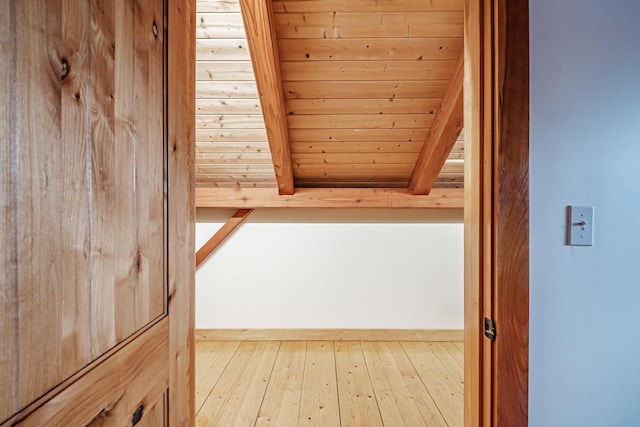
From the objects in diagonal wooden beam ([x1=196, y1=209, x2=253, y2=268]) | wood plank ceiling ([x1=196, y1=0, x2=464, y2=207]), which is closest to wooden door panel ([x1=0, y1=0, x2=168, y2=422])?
wood plank ceiling ([x1=196, y1=0, x2=464, y2=207])

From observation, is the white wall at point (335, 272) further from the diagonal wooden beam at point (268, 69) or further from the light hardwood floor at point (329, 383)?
the diagonal wooden beam at point (268, 69)

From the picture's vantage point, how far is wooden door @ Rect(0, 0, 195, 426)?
41 centimetres

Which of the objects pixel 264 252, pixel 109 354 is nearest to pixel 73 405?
pixel 109 354

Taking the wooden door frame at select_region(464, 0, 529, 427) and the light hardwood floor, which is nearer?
the wooden door frame at select_region(464, 0, 529, 427)

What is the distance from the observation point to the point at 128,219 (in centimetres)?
65

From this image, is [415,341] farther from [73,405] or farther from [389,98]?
[73,405]

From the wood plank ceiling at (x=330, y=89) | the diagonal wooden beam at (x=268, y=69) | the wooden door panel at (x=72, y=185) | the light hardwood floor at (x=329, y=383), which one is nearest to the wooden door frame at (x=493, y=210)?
the wooden door panel at (x=72, y=185)

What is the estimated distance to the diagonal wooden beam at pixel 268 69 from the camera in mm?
1564

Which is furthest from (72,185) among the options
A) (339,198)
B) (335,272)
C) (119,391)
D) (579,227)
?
(335,272)

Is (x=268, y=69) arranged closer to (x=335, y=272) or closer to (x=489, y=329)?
(x=489, y=329)

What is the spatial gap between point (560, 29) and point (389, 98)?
4.27 feet

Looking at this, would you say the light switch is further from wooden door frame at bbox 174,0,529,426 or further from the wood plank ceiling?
the wood plank ceiling

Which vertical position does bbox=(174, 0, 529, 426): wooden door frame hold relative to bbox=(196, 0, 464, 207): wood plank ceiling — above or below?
below

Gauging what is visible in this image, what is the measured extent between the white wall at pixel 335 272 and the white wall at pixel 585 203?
229 centimetres
